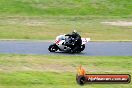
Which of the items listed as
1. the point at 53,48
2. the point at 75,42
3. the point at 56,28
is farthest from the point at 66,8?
the point at 75,42

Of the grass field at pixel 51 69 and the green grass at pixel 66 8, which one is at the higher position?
the grass field at pixel 51 69

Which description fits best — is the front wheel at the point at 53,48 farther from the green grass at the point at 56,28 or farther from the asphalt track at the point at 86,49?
the green grass at the point at 56,28

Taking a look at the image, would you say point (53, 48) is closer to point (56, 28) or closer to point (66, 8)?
point (56, 28)

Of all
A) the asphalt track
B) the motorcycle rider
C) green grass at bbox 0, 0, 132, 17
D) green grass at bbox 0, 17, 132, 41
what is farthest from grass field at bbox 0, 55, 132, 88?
green grass at bbox 0, 0, 132, 17

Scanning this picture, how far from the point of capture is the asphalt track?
→ 27266 mm

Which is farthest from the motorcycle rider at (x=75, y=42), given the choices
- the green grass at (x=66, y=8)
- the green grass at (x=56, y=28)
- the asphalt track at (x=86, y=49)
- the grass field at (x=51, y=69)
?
the green grass at (x=66, y=8)

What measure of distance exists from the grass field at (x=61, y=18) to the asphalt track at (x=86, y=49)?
4.00 metres

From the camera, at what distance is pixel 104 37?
3650 cm

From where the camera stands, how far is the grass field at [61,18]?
1484 inches

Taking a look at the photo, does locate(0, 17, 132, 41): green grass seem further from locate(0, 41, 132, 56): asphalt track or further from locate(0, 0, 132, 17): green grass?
locate(0, 41, 132, 56): asphalt track

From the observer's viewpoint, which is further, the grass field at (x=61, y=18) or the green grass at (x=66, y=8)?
the green grass at (x=66, y=8)

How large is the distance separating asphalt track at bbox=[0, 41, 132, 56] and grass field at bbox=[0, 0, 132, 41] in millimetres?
4005

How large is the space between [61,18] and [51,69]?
25.0 m

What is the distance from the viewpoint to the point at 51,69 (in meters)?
20.4
